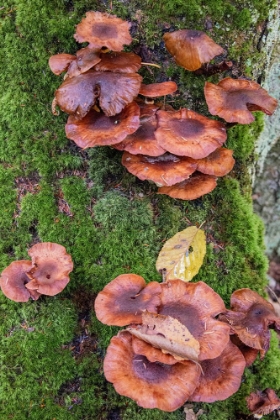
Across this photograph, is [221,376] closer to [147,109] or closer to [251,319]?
[251,319]

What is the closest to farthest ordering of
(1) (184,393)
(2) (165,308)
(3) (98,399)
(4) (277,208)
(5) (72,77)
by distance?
1. (1) (184,393)
2. (2) (165,308)
3. (3) (98,399)
4. (5) (72,77)
5. (4) (277,208)

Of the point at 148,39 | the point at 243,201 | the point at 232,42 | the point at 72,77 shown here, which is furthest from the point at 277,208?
the point at 72,77

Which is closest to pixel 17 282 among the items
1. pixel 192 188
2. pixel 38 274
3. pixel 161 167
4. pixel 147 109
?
pixel 38 274

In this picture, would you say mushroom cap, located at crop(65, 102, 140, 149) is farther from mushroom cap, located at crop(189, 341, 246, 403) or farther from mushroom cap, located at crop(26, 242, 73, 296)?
mushroom cap, located at crop(189, 341, 246, 403)

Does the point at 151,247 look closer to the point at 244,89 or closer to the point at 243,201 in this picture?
the point at 243,201

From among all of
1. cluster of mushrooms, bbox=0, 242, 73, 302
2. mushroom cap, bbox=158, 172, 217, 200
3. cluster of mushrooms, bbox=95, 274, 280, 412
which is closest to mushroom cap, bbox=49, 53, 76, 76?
mushroom cap, bbox=158, 172, 217, 200
